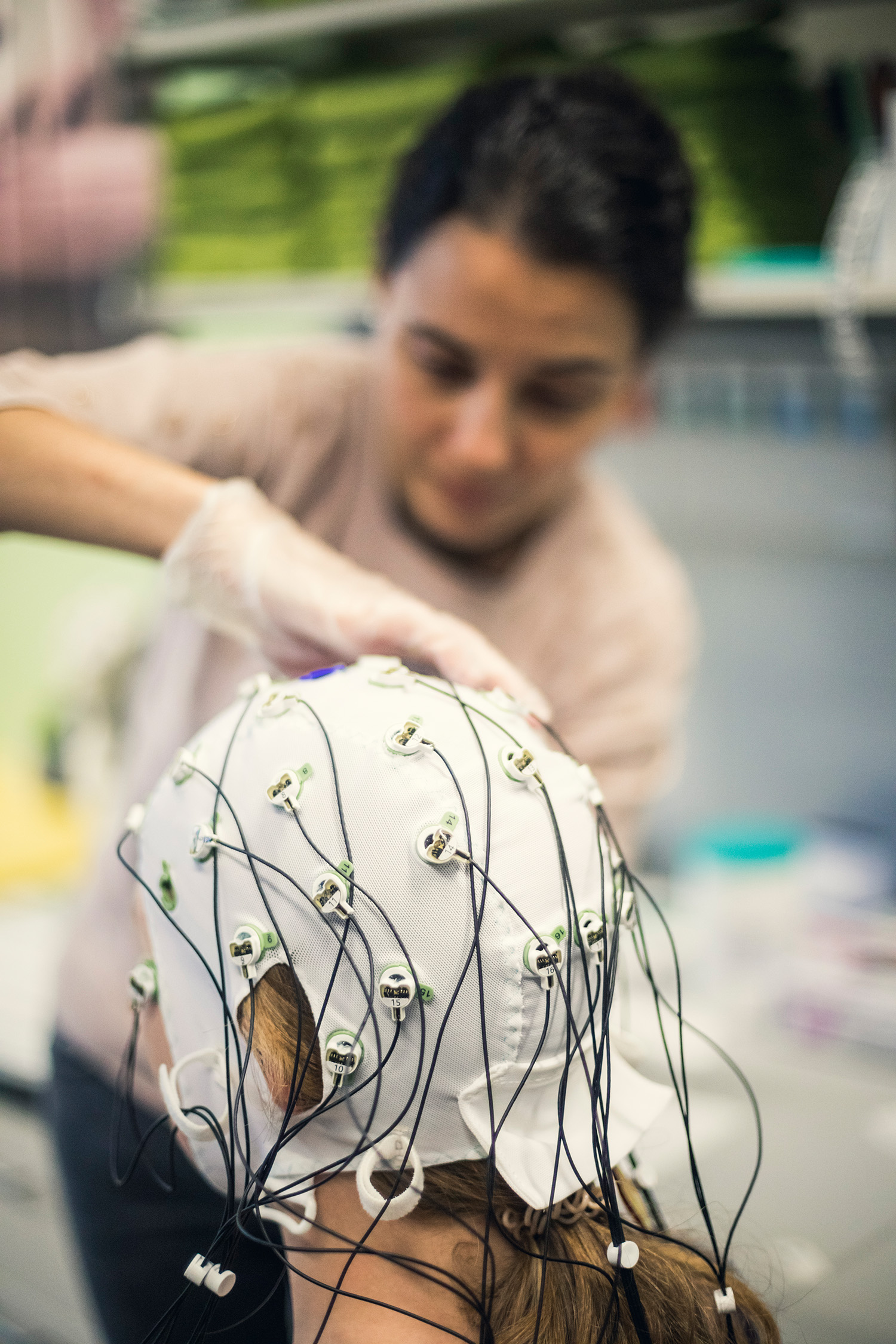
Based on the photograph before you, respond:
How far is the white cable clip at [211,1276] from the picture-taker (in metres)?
0.66

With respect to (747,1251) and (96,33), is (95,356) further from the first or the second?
(96,33)

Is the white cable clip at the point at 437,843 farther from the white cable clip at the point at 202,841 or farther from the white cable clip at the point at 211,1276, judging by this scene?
the white cable clip at the point at 211,1276

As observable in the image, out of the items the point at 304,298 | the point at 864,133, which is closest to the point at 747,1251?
the point at 864,133

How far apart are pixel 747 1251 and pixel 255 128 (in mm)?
1818

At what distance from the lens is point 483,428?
0.98 meters

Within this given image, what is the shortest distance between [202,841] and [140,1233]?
1.22ft

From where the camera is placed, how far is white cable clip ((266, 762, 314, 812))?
700 mm

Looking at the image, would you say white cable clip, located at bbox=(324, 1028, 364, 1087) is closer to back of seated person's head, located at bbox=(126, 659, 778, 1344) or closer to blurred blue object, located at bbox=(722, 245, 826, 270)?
back of seated person's head, located at bbox=(126, 659, 778, 1344)

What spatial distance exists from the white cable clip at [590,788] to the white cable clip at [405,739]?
0.12 meters

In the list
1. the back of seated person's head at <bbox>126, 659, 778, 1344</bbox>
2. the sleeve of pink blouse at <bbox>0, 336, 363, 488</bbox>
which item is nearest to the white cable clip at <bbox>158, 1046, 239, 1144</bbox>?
the back of seated person's head at <bbox>126, 659, 778, 1344</bbox>

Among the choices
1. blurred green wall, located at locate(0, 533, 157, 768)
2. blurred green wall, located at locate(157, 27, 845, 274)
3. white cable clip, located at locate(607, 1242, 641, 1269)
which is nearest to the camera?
white cable clip, located at locate(607, 1242, 641, 1269)

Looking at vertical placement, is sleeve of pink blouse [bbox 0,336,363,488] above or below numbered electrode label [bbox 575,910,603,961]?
above

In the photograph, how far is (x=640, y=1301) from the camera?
70cm

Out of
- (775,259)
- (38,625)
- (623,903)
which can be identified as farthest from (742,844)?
(38,625)
